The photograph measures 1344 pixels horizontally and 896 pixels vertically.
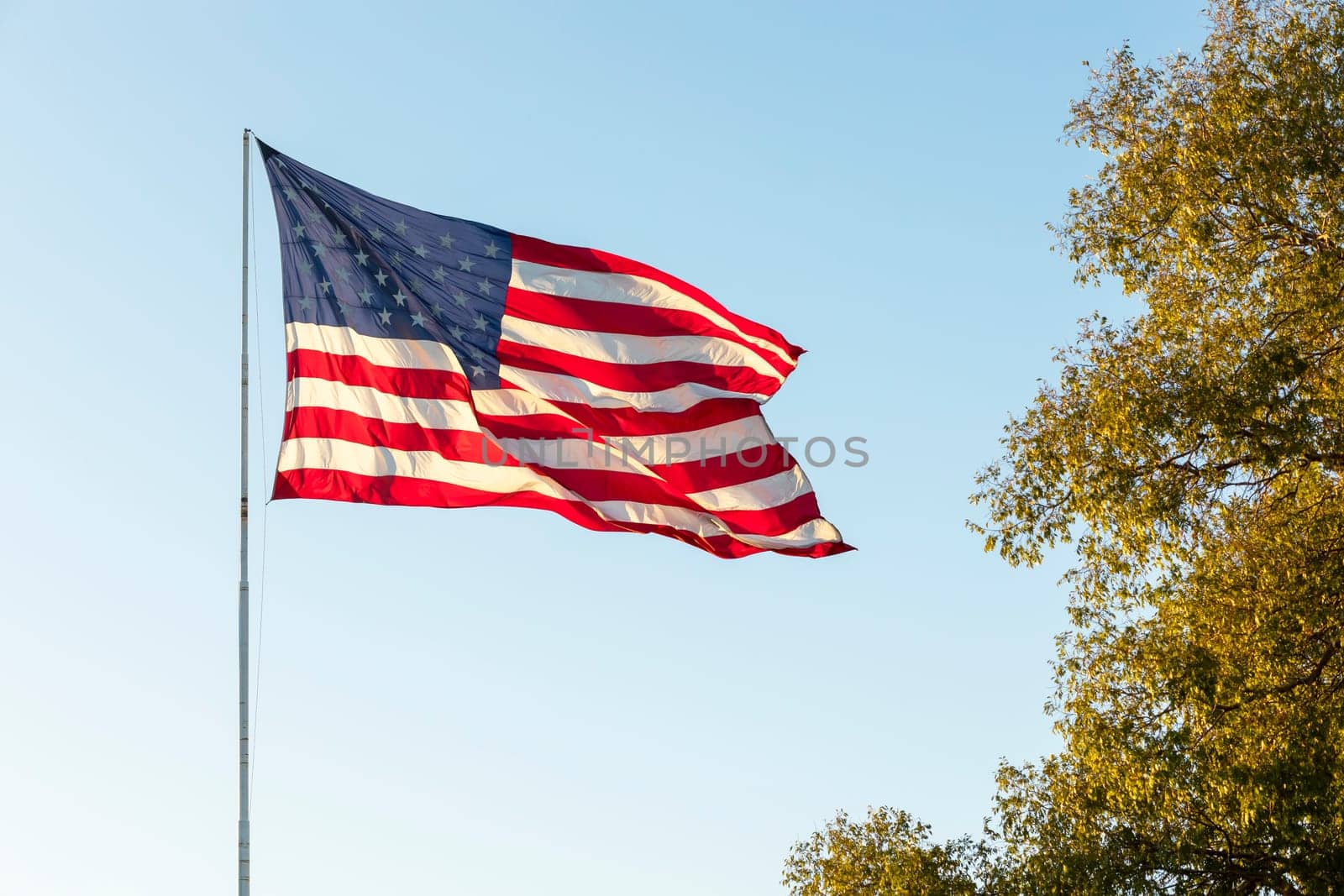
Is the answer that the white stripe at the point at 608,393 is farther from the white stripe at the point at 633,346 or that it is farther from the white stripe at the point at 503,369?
the white stripe at the point at 633,346

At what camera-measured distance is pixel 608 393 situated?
18.1 meters

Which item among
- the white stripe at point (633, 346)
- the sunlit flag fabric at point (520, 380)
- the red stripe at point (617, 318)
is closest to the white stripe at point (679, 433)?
the sunlit flag fabric at point (520, 380)

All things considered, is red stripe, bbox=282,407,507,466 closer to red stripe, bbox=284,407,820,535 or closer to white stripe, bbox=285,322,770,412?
red stripe, bbox=284,407,820,535

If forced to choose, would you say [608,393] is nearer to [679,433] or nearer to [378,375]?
[679,433]

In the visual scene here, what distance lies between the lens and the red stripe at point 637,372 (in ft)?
58.7

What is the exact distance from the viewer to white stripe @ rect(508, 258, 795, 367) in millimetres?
18250

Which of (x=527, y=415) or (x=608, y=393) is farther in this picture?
(x=608, y=393)

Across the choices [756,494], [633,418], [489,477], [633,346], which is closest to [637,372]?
[633,346]

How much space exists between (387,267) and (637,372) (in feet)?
9.67

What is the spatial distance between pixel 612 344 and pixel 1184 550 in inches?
279

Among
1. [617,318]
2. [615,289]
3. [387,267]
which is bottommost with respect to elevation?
[617,318]

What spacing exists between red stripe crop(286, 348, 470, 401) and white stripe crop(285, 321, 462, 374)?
0.05 meters

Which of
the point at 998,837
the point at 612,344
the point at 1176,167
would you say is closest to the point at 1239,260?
the point at 1176,167

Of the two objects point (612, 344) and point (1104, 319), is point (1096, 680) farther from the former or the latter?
point (612, 344)
